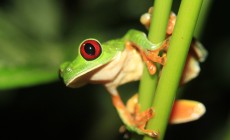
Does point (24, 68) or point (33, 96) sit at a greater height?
point (24, 68)

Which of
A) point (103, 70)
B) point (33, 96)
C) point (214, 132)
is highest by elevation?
point (103, 70)

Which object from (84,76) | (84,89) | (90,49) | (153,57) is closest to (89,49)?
(90,49)

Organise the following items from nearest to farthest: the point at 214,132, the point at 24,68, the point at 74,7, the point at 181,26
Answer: the point at 181,26 < the point at 24,68 < the point at 214,132 < the point at 74,7

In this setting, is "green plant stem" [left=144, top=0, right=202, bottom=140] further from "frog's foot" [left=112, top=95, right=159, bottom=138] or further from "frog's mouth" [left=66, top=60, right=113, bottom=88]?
"frog's mouth" [left=66, top=60, right=113, bottom=88]

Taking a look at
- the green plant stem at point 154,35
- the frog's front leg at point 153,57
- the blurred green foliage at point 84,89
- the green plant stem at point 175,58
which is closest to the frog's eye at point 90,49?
the frog's front leg at point 153,57

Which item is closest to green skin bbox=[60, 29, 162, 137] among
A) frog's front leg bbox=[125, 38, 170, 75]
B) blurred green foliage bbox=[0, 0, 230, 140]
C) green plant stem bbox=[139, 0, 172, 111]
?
frog's front leg bbox=[125, 38, 170, 75]

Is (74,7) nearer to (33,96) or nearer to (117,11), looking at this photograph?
(117,11)

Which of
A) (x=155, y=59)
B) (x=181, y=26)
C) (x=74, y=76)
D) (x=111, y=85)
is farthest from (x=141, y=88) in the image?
(x=111, y=85)

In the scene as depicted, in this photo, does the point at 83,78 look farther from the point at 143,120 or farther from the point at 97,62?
the point at 143,120
